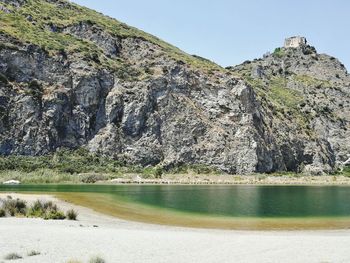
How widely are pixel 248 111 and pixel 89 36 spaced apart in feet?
199

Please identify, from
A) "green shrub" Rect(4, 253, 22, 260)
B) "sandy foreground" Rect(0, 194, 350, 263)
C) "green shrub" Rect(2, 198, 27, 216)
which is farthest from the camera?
"green shrub" Rect(2, 198, 27, 216)

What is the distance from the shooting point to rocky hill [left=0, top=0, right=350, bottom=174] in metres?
119

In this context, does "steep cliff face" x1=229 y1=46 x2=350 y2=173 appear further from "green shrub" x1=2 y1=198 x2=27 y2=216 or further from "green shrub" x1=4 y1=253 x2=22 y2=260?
"green shrub" x1=4 y1=253 x2=22 y2=260

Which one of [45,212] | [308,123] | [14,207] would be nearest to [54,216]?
[45,212]

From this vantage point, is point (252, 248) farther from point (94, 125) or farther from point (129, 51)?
point (129, 51)

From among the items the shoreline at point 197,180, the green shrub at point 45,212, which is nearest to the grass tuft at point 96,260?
the green shrub at point 45,212

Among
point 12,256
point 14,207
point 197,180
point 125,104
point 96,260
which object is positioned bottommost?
point 197,180

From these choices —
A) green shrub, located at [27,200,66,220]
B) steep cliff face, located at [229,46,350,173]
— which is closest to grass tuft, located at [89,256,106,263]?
green shrub, located at [27,200,66,220]

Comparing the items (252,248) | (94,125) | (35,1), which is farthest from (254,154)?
(252,248)

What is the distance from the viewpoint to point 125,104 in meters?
130

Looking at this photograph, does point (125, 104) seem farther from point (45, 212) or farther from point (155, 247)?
point (155, 247)

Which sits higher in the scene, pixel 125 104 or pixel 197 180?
pixel 125 104

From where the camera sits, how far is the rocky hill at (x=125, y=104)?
118750 millimetres

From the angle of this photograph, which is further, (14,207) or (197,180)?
(197,180)
